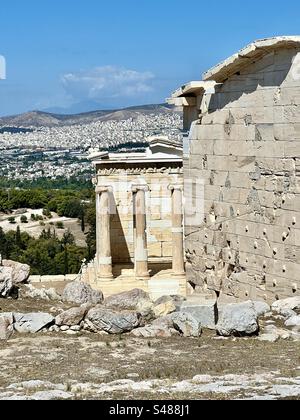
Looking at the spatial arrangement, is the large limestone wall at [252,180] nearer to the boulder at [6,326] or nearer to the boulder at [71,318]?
the boulder at [71,318]

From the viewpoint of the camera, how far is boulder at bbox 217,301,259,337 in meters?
11.8

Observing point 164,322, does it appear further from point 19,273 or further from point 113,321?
point 19,273

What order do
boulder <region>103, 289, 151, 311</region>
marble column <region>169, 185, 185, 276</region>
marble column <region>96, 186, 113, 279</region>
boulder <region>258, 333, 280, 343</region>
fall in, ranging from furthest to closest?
marble column <region>96, 186, 113, 279</region> < marble column <region>169, 185, 185, 276</region> < boulder <region>103, 289, 151, 311</region> < boulder <region>258, 333, 280, 343</region>

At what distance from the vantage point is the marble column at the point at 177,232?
23219mm

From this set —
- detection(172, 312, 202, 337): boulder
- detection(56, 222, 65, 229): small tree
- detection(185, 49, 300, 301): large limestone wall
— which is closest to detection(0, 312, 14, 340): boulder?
detection(172, 312, 202, 337): boulder

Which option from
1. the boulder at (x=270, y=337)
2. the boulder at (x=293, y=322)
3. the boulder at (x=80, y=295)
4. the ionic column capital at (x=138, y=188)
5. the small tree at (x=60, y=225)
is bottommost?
the small tree at (x=60, y=225)

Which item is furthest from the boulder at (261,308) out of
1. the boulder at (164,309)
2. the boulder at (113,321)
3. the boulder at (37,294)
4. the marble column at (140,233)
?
the marble column at (140,233)

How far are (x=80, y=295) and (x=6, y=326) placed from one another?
4753mm

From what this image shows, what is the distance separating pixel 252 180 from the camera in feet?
51.5

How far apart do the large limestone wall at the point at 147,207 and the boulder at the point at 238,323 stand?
1191cm

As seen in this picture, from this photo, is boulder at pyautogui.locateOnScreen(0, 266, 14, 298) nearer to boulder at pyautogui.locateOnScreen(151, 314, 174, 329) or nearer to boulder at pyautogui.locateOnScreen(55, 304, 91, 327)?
boulder at pyautogui.locateOnScreen(55, 304, 91, 327)

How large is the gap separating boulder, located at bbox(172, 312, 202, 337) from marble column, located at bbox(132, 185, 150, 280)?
11.2 meters

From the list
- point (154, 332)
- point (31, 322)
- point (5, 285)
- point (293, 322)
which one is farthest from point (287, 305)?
point (5, 285)

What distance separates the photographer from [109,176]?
24312 millimetres
